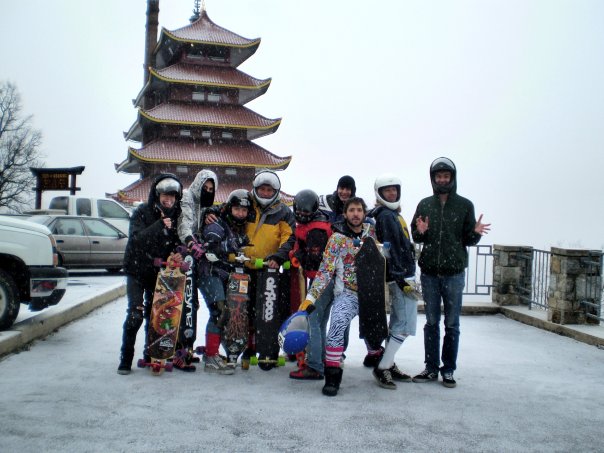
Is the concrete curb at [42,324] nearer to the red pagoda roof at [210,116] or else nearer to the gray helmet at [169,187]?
the gray helmet at [169,187]

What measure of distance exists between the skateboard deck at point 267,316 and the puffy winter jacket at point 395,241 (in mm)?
1028

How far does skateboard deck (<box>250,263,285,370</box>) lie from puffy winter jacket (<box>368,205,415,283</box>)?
1.03 m

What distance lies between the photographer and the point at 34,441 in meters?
3.45

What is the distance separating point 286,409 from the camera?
4254 mm

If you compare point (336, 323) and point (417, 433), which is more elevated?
point (336, 323)

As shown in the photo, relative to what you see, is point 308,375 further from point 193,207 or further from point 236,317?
point 193,207

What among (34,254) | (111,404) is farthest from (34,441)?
(34,254)

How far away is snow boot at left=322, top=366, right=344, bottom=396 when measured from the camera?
463cm

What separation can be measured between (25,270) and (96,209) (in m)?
11.3

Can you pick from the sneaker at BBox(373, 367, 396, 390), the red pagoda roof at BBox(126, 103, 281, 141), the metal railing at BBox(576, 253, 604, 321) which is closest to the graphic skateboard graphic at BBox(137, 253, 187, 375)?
the sneaker at BBox(373, 367, 396, 390)

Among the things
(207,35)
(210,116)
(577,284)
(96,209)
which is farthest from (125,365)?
(207,35)

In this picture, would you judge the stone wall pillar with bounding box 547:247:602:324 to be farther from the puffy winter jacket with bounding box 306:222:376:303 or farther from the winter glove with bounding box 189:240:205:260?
the winter glove with bounding box 189:240:205:260

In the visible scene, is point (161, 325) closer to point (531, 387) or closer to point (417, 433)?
point (417, 433)

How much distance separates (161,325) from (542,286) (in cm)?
644
